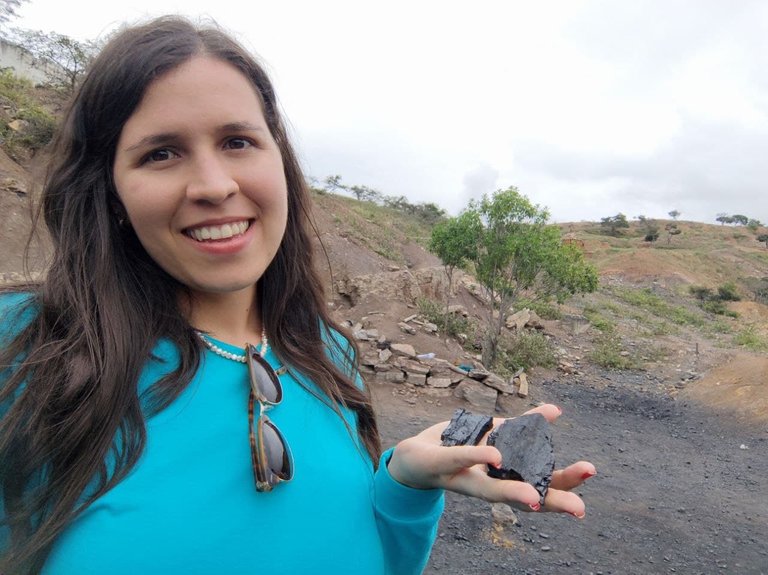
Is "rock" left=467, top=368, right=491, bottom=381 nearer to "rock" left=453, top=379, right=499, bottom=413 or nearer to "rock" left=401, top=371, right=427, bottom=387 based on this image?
"rock" left=453, top=379, right=499, bottom=413

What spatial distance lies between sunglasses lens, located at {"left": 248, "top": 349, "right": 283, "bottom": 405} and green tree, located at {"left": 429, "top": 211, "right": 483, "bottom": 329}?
1017 centimetres

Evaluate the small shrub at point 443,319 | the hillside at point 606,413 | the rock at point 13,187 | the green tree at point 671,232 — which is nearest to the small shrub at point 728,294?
the hillside at point 606,413

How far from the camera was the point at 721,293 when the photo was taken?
28.2 m

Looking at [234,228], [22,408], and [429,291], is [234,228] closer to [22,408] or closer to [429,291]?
[22,408]

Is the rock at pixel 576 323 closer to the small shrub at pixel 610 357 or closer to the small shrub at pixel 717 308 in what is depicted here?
the small shrub at pixel 610 357

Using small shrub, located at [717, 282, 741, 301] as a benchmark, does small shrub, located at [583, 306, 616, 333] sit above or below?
below

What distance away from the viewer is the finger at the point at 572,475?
1.14 metres

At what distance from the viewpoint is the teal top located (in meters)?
0.99

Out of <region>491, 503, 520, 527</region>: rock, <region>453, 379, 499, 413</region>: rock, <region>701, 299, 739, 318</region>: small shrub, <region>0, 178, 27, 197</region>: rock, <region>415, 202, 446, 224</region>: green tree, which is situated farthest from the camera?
<region>415, 202, 446, 224</region>: green tree

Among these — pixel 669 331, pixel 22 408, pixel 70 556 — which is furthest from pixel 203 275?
pixel 669 331

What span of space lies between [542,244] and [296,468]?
9836 millimetres

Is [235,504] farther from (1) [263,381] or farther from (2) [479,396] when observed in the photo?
(2) [479,396]

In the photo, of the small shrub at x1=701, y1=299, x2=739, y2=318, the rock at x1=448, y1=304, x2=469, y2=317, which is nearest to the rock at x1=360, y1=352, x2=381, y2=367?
the rock at x1=448, y1=304, x2=469, y2=317

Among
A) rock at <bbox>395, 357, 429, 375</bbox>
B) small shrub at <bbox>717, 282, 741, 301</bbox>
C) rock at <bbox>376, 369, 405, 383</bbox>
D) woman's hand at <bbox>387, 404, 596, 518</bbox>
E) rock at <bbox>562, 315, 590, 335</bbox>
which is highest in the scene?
small shrub at <bbox>717, 282, 741, 301</bbox>
